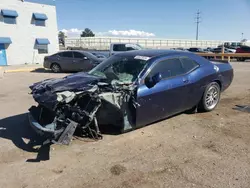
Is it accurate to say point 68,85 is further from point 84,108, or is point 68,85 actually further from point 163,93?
point 163,93

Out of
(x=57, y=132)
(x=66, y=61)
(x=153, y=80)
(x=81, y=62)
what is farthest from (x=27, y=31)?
(x=57, y=132)

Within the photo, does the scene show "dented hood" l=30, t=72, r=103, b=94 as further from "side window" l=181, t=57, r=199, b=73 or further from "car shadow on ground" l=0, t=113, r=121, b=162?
"side window" l=181, t=57, r=199, b=73

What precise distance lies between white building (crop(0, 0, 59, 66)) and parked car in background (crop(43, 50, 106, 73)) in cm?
798

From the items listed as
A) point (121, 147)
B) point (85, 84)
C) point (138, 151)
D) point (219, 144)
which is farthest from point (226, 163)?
point (85, 84)

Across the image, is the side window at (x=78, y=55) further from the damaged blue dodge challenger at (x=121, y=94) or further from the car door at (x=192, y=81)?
the car door at (x=192, y=81)

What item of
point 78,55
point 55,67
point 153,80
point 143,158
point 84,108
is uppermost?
point 78,55

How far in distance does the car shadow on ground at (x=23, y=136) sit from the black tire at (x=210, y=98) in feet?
12.0

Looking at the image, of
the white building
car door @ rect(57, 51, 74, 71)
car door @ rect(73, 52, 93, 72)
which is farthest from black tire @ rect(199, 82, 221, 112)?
the white building

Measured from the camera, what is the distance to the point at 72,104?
469cm

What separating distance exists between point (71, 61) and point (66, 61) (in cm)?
37

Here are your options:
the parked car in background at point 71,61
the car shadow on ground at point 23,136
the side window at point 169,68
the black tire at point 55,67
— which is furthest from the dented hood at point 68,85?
the black tire at point 55,67

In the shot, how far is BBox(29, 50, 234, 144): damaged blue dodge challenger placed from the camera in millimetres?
4531

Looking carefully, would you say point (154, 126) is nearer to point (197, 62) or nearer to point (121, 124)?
point (121, 124)

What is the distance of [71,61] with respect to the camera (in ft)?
55.5
